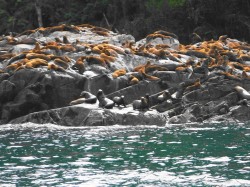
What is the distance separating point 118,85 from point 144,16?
32.3m

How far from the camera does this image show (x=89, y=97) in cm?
2811

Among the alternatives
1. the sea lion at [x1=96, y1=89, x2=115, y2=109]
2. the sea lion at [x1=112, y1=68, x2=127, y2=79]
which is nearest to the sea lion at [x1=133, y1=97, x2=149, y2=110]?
the sea lion at [x1=96, y1=89, x2=115, y2=109]

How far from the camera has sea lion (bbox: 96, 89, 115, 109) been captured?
2730cm

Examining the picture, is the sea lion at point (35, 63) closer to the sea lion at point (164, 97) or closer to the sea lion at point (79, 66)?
the sea lion at point (79, 66)

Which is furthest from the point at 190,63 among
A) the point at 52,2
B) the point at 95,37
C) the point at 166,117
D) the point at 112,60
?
the point at 52,2

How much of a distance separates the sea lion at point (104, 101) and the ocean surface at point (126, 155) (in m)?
1.98

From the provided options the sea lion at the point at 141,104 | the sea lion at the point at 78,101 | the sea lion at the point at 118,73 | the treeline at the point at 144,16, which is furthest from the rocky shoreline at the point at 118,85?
the treeline at the point at 144,16

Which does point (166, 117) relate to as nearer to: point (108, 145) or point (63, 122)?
point (63, 122)

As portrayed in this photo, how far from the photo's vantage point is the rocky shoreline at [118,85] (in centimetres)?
2700

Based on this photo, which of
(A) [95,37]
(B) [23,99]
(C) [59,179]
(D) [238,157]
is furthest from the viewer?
(A) [95,37]

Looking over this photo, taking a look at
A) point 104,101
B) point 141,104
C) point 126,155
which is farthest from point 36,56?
point 126,155

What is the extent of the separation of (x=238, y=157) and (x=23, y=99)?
1440 centimetres

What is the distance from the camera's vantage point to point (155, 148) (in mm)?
19859

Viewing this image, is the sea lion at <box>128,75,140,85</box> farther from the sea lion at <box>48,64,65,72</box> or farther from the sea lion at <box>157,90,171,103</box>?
the sea lion at <box>48,64,65,72</box>
